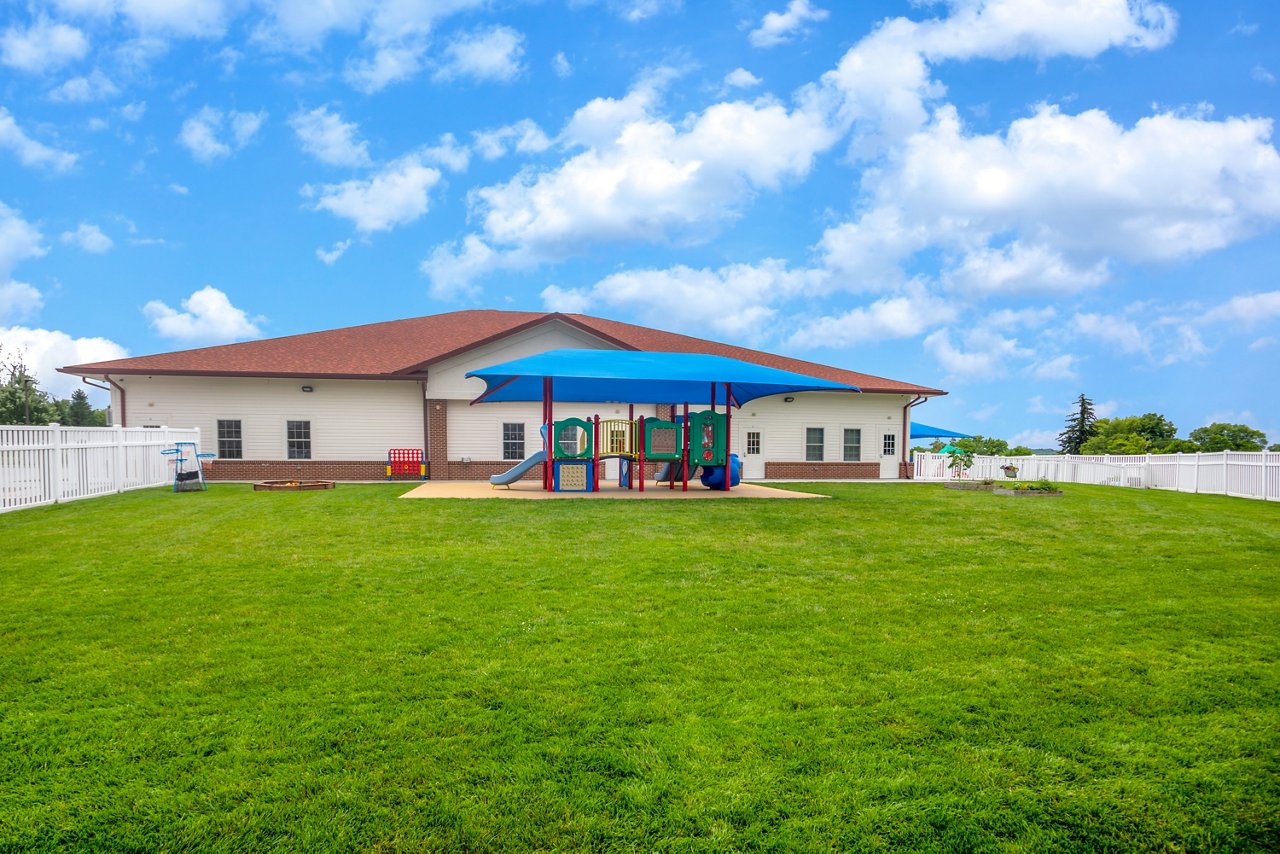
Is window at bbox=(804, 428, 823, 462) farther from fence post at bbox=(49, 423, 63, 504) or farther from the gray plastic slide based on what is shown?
fence post at bbox=(49, 423, 63, 504)

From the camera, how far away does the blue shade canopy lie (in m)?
15.2

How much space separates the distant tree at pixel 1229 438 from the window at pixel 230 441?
176ft

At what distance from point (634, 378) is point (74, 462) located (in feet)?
38.0

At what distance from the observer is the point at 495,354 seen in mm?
22266

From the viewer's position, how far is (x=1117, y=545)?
9383mm

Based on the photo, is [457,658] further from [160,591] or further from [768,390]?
[768,390]

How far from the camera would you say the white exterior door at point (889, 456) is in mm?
26469

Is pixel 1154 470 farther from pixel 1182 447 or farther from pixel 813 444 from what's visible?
pixel 1182 447

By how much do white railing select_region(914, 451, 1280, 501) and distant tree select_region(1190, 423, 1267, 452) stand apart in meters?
26.8

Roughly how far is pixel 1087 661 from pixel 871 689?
171cm

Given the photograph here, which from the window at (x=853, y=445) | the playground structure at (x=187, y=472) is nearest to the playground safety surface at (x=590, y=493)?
the playground structure at (x=187, y=472)

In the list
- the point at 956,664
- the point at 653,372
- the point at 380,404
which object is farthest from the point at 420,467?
the point at 956,664

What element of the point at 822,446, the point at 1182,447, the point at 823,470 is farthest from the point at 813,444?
the point at 1182,447

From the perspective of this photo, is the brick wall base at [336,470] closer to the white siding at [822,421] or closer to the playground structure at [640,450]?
the playground structure at [640,450]
